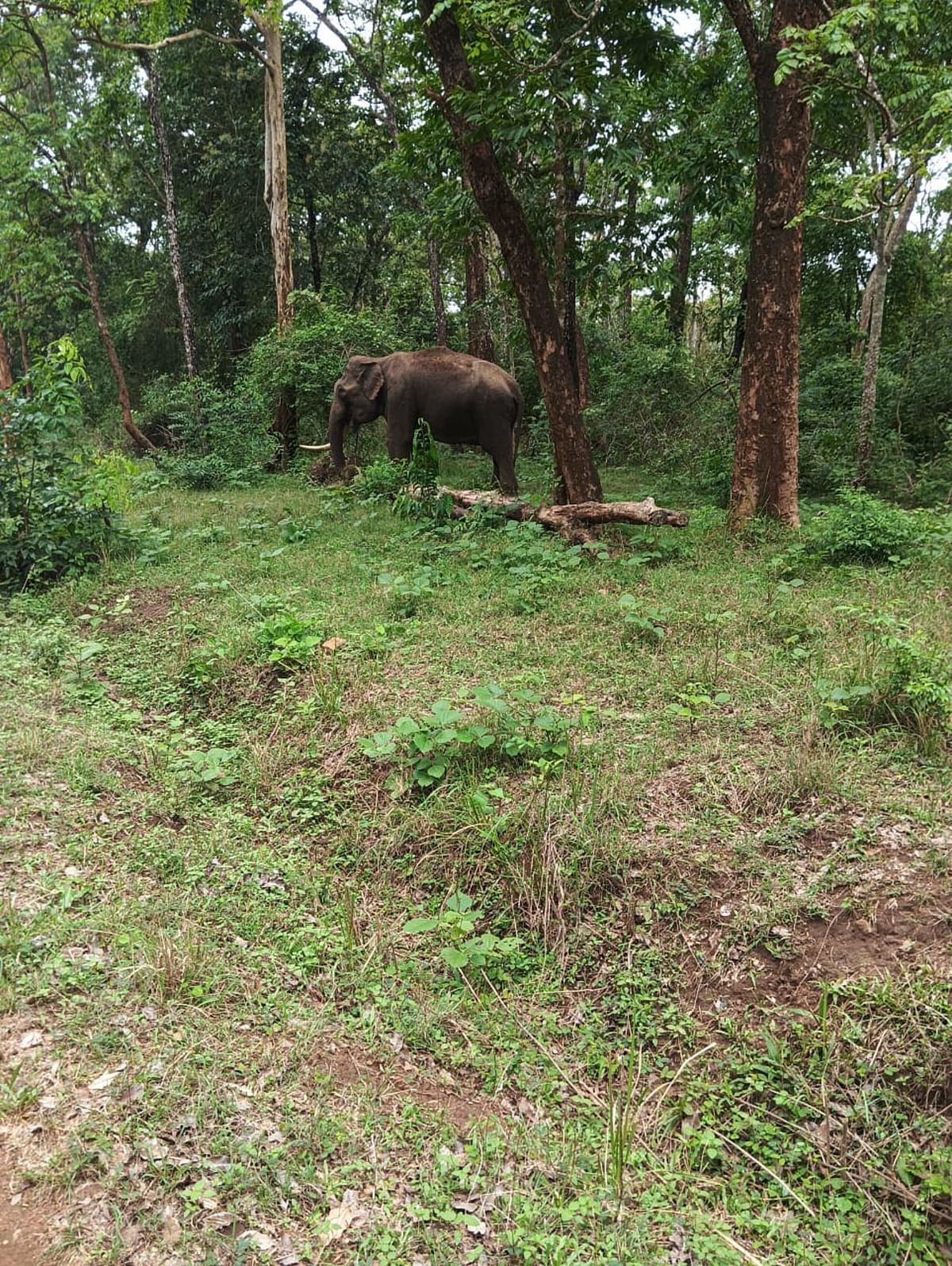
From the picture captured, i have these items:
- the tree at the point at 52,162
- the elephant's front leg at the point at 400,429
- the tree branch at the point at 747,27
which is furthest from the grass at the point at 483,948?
the tree at the point at 52,162

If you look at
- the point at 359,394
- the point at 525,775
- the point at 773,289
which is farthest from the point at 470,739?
the point at 359,394

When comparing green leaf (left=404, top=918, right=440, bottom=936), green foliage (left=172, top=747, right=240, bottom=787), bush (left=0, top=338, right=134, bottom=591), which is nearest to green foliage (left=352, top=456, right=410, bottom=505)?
bush (left=0, top=338, right=134, bottom=591)

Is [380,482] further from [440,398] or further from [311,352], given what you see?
[311,352]

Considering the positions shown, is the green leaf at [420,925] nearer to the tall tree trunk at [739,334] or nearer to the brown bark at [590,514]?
the brown bark at [590,514]

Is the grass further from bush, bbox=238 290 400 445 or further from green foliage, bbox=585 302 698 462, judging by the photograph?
bush, bbox=238 290 400 445

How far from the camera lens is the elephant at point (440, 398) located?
10570mm

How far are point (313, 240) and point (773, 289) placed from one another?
14.0 m

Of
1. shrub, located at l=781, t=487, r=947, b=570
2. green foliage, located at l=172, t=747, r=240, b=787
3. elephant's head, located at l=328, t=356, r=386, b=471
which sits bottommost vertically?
green foliage, located at l=172, t=747, r=240, b=787

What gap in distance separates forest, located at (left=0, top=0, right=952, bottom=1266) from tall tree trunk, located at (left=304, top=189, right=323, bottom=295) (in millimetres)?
6261

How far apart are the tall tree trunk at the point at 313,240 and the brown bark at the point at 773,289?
12653 millimetres

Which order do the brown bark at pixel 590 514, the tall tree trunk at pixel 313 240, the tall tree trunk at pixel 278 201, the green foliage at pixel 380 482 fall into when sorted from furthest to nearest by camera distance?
1. the tall tree trunk at pixel 313 240
2. the tall tree trunk at pixel 278 201
3. the green foliage at pixel 380 482
4. the brown bark at pixel 590 514

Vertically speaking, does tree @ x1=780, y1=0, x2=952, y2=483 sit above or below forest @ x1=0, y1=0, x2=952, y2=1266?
above

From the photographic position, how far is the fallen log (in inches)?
290

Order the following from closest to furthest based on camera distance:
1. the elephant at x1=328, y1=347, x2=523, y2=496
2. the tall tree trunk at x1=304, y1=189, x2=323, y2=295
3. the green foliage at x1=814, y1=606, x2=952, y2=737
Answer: the green foliage at x1=814, y1=606, x2=952, y2=737 → the elephant at x1=328, y1=347, x2=523, y2=496 → the tall tree trunk at x1=304, y1=189, x2=323, y2=295
